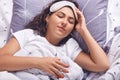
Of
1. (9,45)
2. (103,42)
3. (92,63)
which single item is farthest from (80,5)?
(9,45)

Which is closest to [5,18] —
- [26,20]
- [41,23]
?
[26,20]

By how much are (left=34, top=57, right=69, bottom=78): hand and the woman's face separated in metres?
0.18

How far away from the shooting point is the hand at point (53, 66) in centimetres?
124

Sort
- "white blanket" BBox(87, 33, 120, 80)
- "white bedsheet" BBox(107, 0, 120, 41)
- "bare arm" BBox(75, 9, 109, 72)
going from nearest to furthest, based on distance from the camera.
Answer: "white blanket" BBox(87, 33, 120, 80) → "bare arm" BBox(75, 9, 109, 72) → "white bedsheet" BBox(107, 0, 120, 41)

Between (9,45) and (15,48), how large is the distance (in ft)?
0.10

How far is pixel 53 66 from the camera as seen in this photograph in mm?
1244

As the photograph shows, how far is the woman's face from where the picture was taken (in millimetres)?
1381

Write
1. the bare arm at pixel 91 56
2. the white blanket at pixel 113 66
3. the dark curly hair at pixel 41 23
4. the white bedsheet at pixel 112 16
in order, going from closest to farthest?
1. the white blanket at pixel 113 66
2. the bare arm at pixel 91 56
3. the dark curly hair at pixel 41 23
4. the white bedsheet at pixel 112 16

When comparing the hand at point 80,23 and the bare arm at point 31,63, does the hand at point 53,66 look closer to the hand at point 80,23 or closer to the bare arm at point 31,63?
the bare arm at point 31,63

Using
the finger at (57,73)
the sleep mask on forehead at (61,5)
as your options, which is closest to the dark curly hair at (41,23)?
the sleep mask on forehead at (61,5)

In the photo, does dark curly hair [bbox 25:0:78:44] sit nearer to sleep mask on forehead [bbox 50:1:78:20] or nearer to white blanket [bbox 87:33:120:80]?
sleep mask on forehead [bbox 50:1:78:20]

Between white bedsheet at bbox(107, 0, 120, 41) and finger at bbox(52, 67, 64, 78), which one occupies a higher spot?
white bedsheet at bbox(107, 0, 120, 41)

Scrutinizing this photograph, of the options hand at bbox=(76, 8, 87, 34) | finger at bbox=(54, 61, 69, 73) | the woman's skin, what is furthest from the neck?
finger at bbox=(54, 61, 69, 73)

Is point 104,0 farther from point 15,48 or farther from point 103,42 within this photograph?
point 15,48
